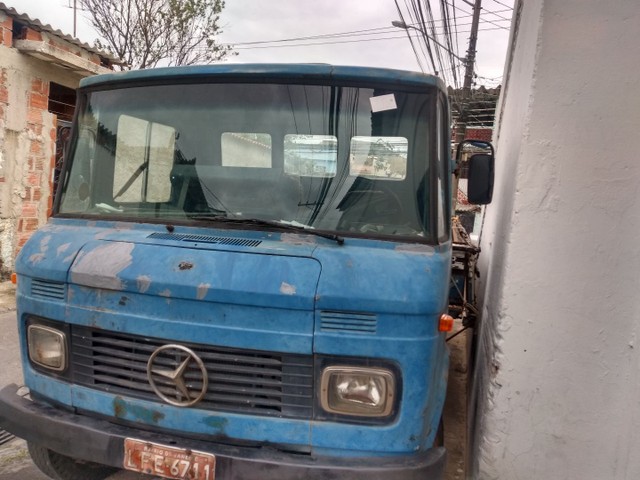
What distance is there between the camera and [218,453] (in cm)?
224

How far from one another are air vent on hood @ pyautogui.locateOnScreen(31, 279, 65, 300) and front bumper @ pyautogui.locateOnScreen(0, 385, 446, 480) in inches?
21.9

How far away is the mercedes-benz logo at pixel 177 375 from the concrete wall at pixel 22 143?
6949 millimetres

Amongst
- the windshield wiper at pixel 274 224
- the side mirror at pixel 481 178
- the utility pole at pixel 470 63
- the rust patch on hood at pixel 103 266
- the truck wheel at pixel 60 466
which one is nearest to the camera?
the rust patch on hood at pixel 103 266

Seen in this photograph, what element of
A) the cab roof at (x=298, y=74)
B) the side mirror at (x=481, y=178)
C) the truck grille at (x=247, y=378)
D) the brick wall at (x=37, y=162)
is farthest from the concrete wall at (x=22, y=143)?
the side mirror at (x=481, y=178)

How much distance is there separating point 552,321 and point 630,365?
411 mm

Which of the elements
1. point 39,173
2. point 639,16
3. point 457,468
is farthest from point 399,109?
point 39,173

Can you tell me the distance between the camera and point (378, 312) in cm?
220

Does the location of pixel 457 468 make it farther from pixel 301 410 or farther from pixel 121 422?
pixel 121 422

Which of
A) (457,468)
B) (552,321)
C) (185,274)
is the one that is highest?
(185,274)

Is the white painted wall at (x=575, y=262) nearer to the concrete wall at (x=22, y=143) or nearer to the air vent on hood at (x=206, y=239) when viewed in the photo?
the air vent on hood at (x=206, y=239)

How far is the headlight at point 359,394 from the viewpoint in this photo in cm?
223

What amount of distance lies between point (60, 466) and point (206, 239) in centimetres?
160

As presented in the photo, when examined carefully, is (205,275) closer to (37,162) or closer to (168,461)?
(168,461)

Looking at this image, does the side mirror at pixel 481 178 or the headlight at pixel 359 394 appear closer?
the headlight at pixel 359 394
